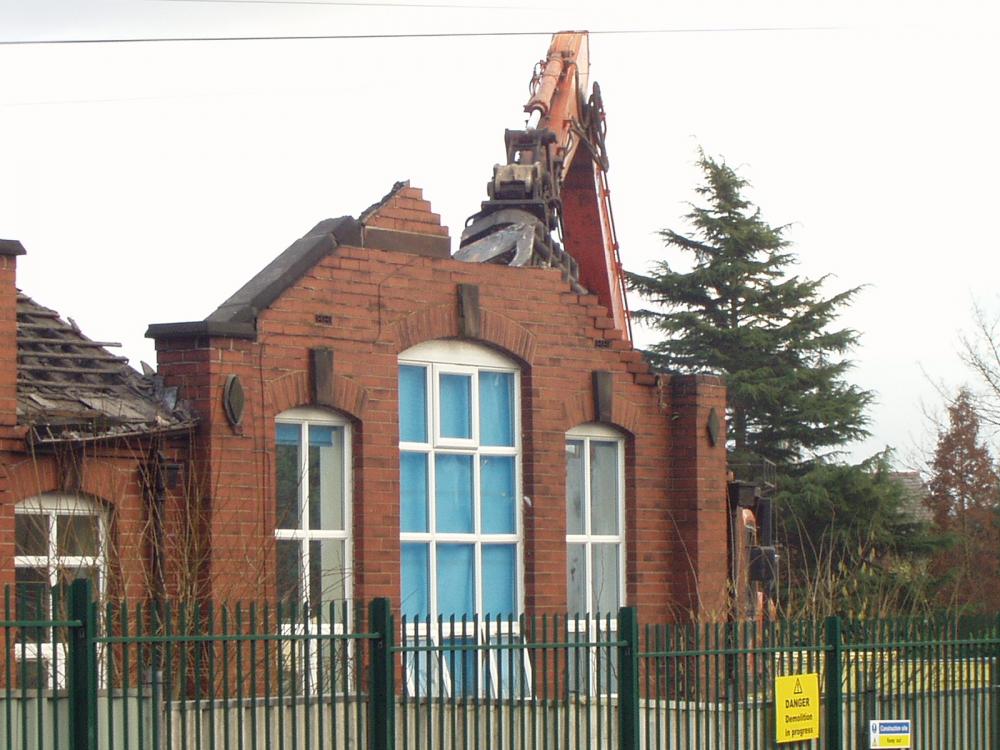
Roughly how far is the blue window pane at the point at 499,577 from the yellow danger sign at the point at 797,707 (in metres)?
5.68

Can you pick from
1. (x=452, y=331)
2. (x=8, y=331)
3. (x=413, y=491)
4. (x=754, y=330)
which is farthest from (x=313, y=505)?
(x=754, y=330)

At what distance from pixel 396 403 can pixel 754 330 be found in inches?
969

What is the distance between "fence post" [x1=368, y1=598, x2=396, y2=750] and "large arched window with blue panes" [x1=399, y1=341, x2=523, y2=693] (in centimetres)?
650

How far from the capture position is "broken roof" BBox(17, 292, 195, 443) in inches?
567

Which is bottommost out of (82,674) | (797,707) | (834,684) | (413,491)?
(797,707)

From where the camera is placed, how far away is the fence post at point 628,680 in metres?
11.1

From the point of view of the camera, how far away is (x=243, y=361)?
611 inches

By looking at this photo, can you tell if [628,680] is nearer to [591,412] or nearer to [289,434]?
[289,434]

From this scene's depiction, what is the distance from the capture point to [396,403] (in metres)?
16.8

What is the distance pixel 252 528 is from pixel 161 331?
77.1 inches

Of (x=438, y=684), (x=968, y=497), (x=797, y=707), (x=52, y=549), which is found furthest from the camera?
(x=968, y=497)

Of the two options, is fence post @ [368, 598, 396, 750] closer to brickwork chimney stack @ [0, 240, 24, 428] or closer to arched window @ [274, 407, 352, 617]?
brickwork chimney stack @ [0, 240, 24, 428]

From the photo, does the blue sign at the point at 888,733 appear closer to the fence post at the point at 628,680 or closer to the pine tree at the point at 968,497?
the fence post at the point at 628,680

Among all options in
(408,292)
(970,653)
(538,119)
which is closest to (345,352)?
(408,292)
